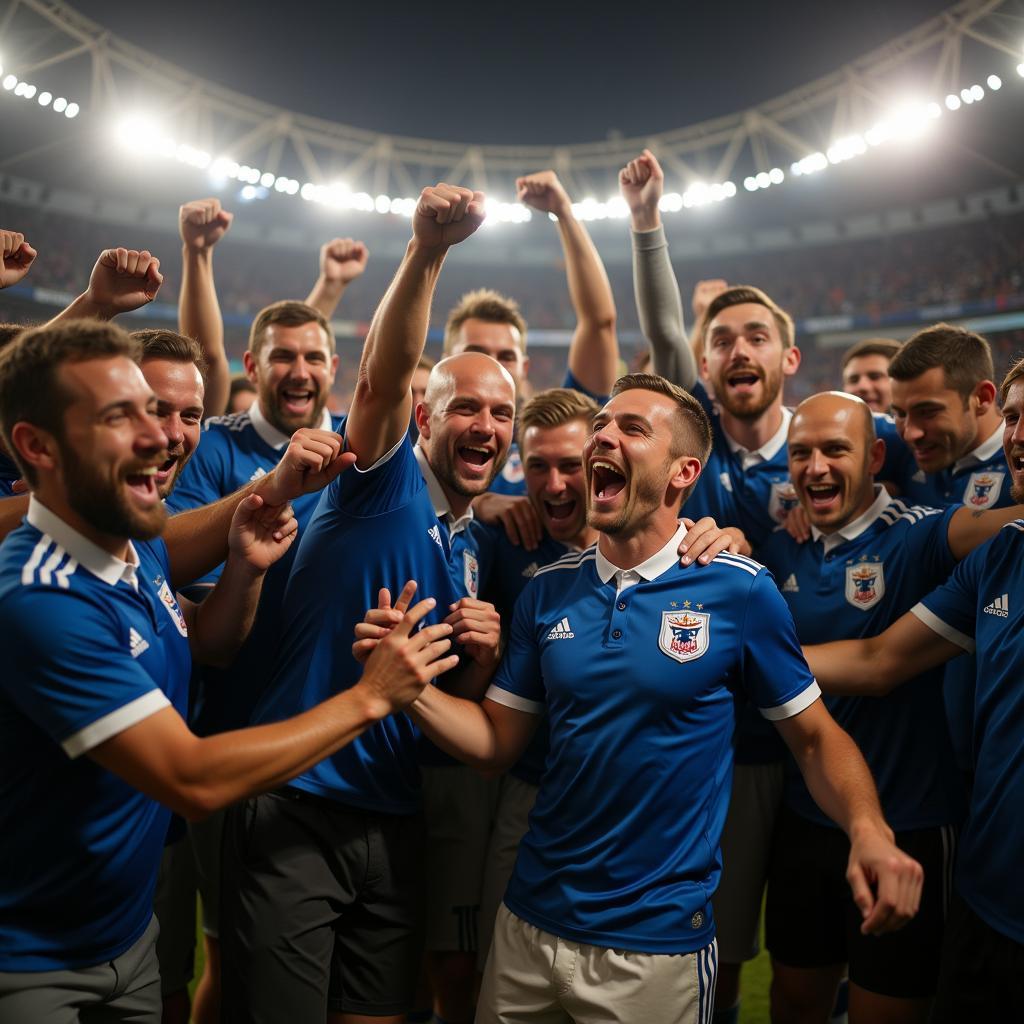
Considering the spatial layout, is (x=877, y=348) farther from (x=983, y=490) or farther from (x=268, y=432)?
(x=268, y=432)

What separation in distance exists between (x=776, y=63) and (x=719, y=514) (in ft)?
64.8

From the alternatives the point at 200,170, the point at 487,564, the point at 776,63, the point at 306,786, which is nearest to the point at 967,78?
the point at 776,63

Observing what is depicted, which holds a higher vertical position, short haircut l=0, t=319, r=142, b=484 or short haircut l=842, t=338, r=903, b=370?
short haircut l=842, t=338, r=903, b=370

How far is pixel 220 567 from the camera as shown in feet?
11.8

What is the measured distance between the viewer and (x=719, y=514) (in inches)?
147

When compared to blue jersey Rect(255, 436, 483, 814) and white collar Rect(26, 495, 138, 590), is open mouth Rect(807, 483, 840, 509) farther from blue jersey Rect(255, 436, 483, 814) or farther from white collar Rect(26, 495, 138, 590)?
white collar Rect(26, 495, 138, 590)

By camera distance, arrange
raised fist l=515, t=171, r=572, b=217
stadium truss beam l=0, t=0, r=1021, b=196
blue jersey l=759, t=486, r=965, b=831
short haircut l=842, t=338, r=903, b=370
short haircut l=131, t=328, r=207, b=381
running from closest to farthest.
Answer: blue jersey l=759, t=486, r=965, b=831
short haircut l=131, t=328, r=207, b=381
raised fist l=515, t=171, r=572, b=217
short haircut l=842, t=338, r=903, b=370
stadium truss beam l=0, t=0, r=1021, b=196

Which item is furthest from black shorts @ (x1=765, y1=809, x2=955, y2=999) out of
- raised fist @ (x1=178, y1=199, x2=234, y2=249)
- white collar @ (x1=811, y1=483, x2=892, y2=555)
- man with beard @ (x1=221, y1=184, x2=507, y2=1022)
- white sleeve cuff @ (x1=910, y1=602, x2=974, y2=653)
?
raised fist @ (x1=178, y1=199, x2=234, y2=249)

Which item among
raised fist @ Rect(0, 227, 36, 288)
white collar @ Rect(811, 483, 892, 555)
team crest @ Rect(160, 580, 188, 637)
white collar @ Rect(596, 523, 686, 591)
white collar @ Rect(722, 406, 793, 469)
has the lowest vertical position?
team crest @ Rect(160, 580, 188, 637)

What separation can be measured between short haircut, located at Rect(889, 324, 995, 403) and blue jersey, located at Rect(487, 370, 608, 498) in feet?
4.64

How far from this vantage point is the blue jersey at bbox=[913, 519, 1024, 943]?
2.34 m

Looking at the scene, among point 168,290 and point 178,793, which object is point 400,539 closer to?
point 178,793

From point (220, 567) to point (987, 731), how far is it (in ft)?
9.49

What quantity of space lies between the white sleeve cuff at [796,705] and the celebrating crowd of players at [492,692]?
11 mm
